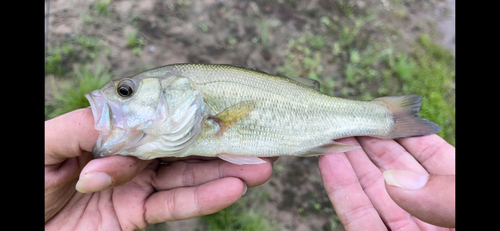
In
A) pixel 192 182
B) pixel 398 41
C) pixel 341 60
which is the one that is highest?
pixel 398 41

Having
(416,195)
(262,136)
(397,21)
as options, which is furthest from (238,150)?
(397,21)

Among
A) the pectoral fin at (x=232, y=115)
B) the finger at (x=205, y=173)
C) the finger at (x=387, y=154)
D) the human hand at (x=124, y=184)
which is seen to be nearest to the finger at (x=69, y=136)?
the human hand at (x=124, y=184)

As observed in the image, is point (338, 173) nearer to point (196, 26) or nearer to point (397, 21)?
point (196, 26)

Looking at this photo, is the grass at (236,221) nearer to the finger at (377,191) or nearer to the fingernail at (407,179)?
the finger at (377,191)

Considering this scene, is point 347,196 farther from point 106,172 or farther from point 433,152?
point 106,172

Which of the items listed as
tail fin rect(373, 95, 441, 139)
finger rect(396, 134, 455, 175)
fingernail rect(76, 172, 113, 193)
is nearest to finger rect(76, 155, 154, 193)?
fingernail rect(76, 172, 113, 193)

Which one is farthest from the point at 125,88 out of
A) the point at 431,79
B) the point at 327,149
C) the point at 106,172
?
the point at 431,79
